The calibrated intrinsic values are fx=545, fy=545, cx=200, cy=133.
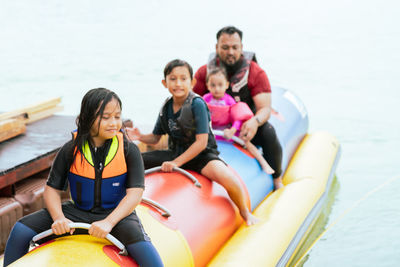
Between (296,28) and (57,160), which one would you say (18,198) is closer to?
(57,160)

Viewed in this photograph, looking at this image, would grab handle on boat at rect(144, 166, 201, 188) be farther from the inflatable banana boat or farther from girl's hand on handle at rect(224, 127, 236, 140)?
girl's hand on handle at rect(224, 127, 236, 140)

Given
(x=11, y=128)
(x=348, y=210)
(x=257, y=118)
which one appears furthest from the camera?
(x=348, y=210)

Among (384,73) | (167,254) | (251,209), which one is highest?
(167,254)

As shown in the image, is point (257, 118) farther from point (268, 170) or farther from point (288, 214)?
point (288, 214)

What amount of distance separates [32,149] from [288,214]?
1573mm

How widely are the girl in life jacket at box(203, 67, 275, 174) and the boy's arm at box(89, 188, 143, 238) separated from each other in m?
1.18

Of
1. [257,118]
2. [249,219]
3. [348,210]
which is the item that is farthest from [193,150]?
[348,210]

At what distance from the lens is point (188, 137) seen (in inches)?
103

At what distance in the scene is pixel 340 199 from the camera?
13.4 ft

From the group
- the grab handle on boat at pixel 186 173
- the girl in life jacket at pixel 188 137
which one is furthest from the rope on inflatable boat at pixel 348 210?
the grab handle on boat at pixel 186 173

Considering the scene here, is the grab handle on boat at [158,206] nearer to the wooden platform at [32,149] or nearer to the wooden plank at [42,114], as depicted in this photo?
the wooden platform at [32,149]

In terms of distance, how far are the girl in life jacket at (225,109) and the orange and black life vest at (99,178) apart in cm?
118

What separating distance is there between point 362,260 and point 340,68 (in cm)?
777

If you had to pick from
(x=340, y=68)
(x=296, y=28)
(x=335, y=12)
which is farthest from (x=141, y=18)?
(x=340, y=68)
